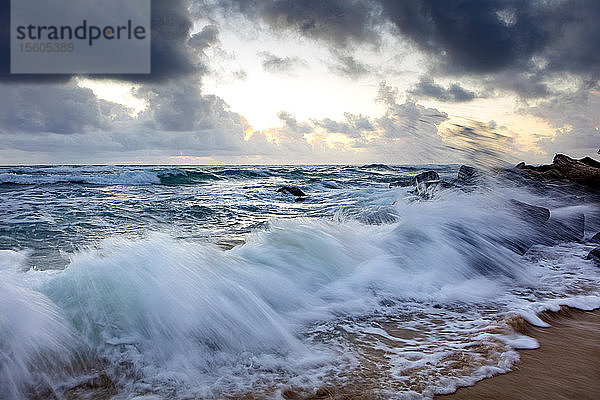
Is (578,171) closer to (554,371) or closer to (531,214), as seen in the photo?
(531,214)

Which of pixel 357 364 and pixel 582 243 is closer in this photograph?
pixel 357 364

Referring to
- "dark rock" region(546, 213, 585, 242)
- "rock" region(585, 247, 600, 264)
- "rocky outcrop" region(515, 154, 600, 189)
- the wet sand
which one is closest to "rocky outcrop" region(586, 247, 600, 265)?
"rock" region(585, 247, 600, 264)

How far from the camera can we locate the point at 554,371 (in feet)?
6.40

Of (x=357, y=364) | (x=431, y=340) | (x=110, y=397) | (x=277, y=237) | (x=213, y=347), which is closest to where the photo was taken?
(x=110, y=397)

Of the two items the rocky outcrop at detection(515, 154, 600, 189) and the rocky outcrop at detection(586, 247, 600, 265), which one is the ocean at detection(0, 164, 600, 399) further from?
the rocky outcrop at detection(515, 154, 600, 189)

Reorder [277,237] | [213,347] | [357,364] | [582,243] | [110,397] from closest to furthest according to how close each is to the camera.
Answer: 1. [110,397]
2. [357,364]
3. [213,347]
4. [277,237]
5. [582,243]

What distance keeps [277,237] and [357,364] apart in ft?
6.71

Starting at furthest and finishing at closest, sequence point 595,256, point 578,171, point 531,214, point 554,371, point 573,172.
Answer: point 573,172
point 578,171
point 531,214
point 595,256
point 554,371

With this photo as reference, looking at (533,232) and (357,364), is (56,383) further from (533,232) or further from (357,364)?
(533,232)

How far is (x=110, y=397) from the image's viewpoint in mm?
1698

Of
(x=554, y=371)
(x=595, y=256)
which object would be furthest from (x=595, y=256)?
(x=554, y=371)

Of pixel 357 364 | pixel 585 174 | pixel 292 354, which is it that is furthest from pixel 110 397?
pixel 585 174

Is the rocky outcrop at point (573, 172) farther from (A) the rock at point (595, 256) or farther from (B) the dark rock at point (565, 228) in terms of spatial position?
(A) the rock at point (595, 256)

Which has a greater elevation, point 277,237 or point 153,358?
point 277,237
